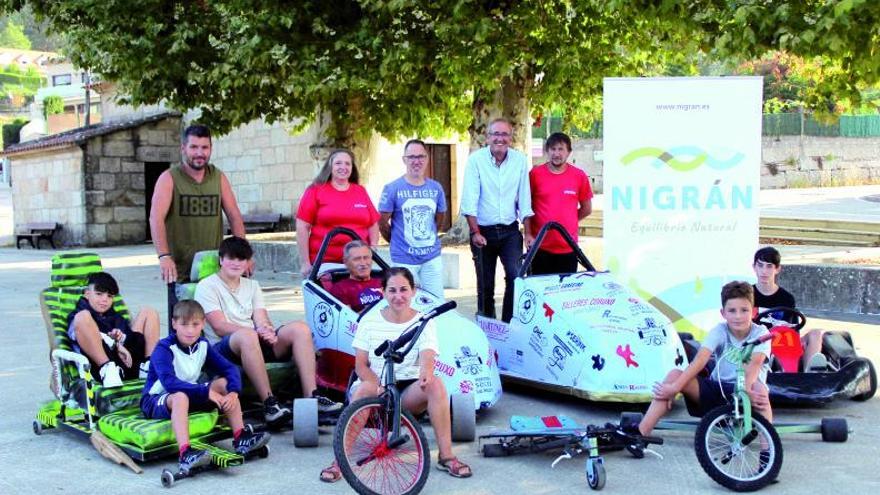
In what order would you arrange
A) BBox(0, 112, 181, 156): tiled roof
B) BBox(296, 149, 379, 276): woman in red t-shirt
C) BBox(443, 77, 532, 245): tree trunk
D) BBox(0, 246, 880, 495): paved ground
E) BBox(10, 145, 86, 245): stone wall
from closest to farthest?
BBox(0, 246, 880, 495): paved ground
BBox(296, 149, 379, 276): woman in red t-shirt
BBox(443, 77, 532, 245): tree trunk
BBox(0, 112, 181, 156): tiled roof
BBox(10, 145, 86, 245): stone wall

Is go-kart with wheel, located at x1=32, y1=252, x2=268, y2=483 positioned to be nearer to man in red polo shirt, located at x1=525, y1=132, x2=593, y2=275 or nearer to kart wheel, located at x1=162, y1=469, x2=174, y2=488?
kart wheel, located at x1=162, y1=469, x2=174, y2=488

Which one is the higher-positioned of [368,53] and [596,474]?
[368,53]

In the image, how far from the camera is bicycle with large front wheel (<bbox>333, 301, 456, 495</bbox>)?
496 centimetres

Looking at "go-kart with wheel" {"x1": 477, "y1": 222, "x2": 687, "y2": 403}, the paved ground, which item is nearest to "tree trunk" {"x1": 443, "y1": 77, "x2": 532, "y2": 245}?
"go-kart with wheel" {"x1": 477, "y1": 222, "x2": 687, "y2": 403}

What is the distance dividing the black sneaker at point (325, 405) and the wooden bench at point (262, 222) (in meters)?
17.8

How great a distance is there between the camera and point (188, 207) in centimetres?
720

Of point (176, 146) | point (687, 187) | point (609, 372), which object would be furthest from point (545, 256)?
point (176, 146)

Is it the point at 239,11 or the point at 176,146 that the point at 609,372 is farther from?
the point at 176,146

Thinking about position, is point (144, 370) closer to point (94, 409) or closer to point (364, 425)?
point (94, 409)

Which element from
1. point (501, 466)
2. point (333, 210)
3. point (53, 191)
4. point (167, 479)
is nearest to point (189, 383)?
point (167, 479)

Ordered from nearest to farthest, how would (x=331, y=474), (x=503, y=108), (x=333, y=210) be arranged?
(x=331, y=474), (x=333, y=210), (x=503, y=108)

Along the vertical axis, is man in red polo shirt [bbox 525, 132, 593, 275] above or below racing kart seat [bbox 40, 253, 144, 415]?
above

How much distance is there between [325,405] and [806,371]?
128 inches

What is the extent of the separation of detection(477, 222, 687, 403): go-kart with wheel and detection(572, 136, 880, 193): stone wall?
32554mm
